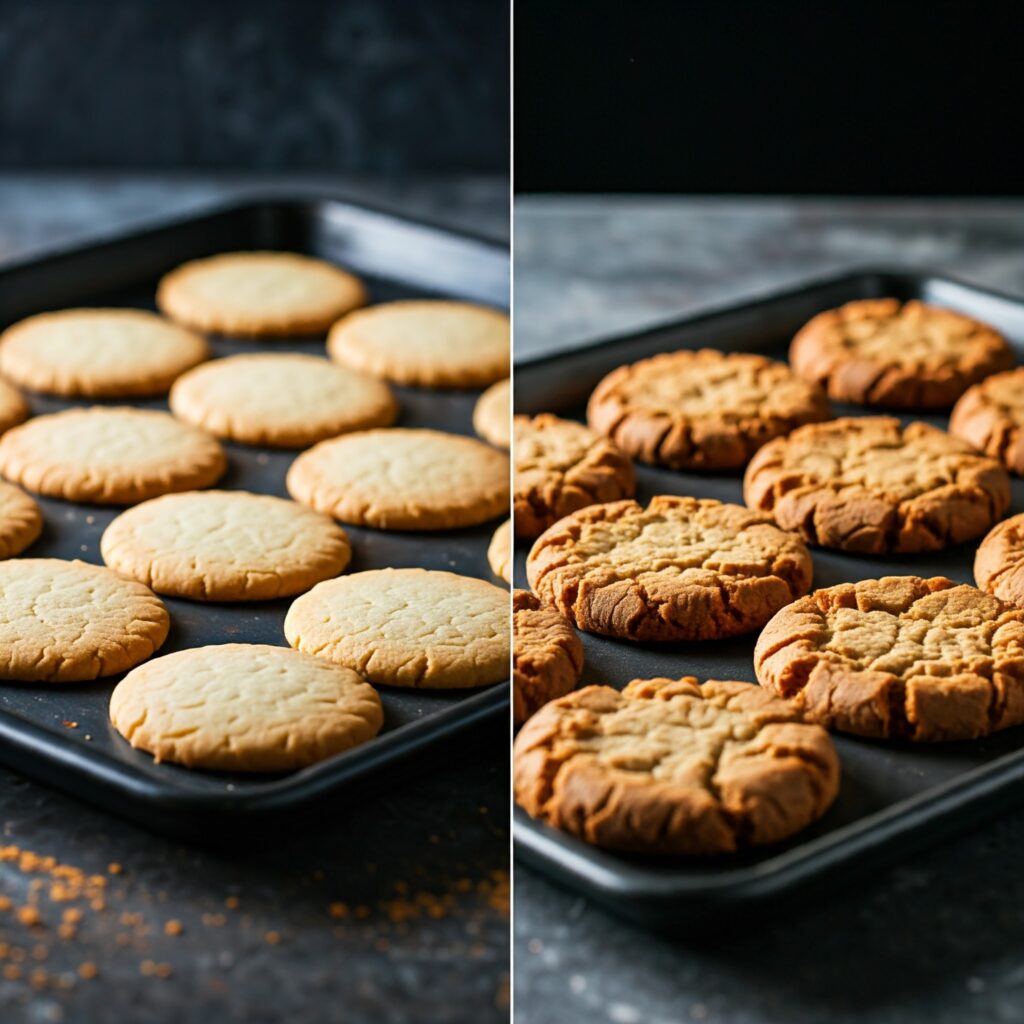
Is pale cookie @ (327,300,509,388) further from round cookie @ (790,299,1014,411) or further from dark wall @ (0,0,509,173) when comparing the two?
dark wall @ (0,0,509,173)

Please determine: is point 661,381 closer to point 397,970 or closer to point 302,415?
point 302,415

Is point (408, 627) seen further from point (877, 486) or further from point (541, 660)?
point (877, 486)

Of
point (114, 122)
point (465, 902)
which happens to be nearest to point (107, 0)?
point (114, 122)

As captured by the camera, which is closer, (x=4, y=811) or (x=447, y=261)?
(x=4, y=811)

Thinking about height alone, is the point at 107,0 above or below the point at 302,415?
above

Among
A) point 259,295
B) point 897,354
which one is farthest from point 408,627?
point 259,295

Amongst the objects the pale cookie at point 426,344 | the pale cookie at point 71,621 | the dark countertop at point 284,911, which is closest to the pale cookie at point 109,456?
the pale cookie at point 71,621

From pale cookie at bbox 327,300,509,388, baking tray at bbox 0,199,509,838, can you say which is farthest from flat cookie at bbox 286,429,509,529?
pale cookie at bbox 327,300,509,388

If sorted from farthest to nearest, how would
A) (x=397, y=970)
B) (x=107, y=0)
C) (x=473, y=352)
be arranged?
(x=107, y=0) < (x=473, y=352) < (x=397, y=970)

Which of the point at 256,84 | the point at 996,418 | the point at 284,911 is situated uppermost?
the point at 256,84
